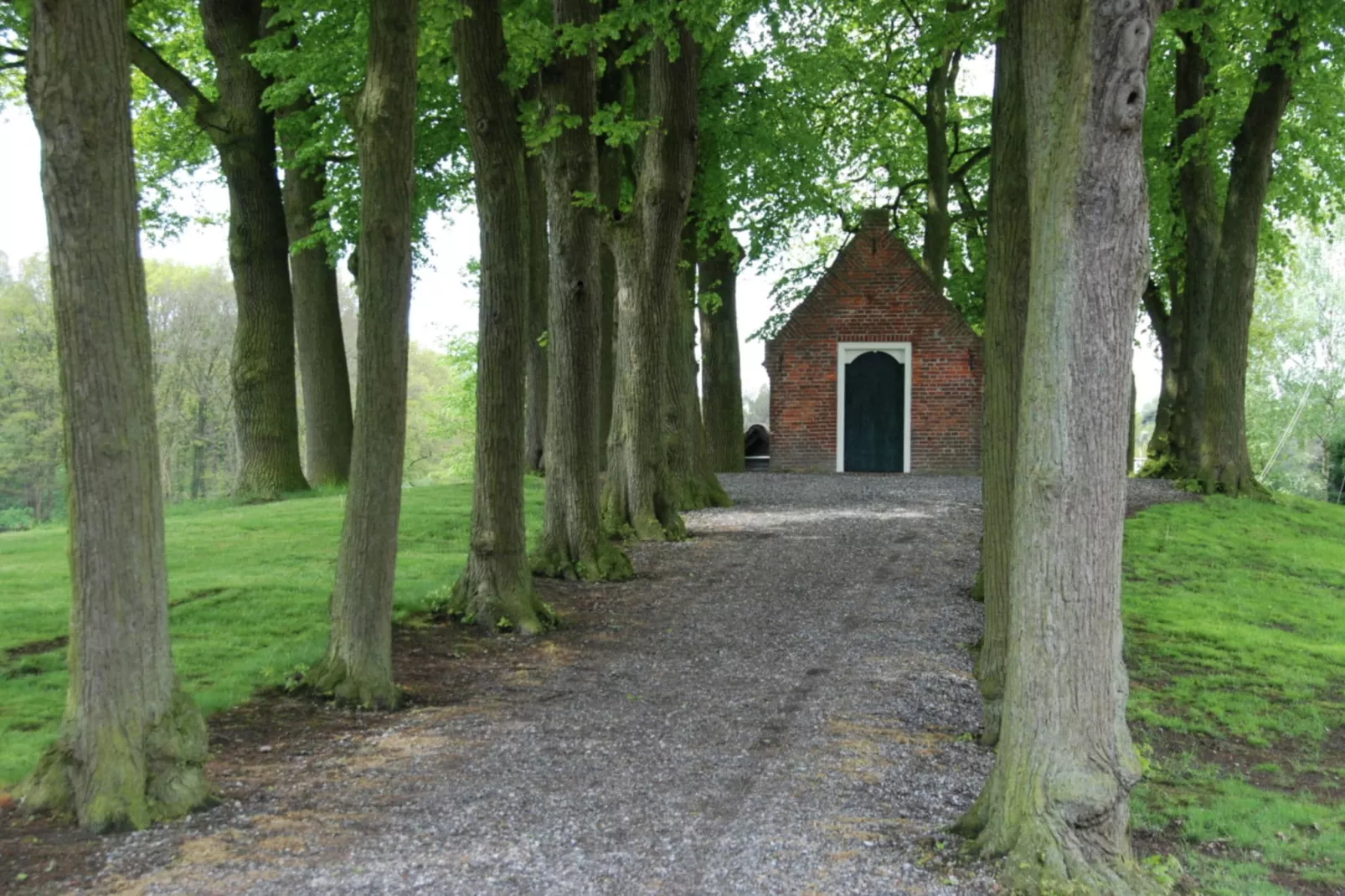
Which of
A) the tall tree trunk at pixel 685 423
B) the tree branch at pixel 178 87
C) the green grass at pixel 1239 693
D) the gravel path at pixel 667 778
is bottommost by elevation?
the green grass at pixel 1239 693

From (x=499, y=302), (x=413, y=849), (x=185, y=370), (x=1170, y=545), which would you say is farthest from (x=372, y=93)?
(x=185, y=370)

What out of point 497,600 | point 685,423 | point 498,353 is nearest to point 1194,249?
point 685,423

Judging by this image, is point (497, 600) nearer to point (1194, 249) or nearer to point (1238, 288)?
point (1238, 288)

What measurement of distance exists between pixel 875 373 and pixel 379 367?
857 inches

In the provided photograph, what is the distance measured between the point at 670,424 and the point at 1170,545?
285 inches

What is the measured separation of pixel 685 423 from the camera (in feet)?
63.7

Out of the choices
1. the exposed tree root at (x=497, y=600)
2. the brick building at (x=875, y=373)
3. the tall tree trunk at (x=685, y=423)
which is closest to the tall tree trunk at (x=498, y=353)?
the exposed tree root at (x=497, y=600)

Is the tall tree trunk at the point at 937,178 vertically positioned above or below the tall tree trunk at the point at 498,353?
above

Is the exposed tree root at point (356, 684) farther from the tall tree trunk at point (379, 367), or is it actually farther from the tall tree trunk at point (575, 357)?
the tall tree trunk at point (575, 357)

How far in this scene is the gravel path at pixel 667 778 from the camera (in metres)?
5.75

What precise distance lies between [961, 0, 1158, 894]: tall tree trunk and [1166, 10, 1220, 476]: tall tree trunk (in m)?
18.0

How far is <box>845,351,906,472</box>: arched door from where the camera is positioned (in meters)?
29.5

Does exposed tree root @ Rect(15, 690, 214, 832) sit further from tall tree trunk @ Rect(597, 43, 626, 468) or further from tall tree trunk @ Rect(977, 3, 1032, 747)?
tall tree trunk @ Rect(597, 43, 626, 468)

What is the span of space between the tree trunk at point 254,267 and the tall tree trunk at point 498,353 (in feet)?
32.4
